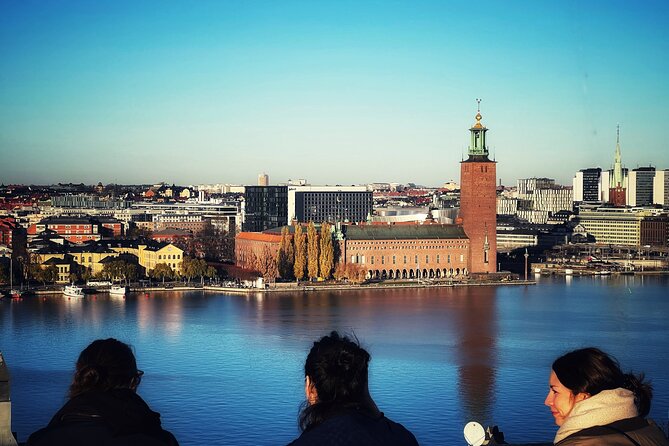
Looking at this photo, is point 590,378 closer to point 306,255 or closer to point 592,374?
point 592,374

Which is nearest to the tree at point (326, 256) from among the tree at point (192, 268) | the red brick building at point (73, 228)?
the tree at point (192, 268)

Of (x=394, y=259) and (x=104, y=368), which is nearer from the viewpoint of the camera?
(x=104, y=368)

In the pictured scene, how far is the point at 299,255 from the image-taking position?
1973cm

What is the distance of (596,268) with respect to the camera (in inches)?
967

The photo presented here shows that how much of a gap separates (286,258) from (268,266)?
0.34 meters

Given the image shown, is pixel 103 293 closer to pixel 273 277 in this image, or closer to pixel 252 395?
pixel 273 277

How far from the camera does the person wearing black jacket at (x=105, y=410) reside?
3.67 ft

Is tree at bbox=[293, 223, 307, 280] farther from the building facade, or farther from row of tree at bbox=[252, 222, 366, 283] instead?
the building facade

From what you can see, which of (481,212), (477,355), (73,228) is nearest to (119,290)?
(481,212)

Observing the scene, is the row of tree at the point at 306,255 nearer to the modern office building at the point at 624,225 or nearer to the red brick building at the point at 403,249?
the red brick building at the point at 403,249

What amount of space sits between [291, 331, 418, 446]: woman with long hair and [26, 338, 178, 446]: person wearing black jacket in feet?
0.47

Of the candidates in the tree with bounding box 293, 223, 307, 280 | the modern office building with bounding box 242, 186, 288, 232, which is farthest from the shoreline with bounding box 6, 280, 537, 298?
the modern office building with bounding box 242, 186, 288, 232

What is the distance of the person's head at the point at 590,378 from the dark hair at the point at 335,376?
0.62 ft

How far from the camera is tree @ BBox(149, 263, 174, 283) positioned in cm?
1984
